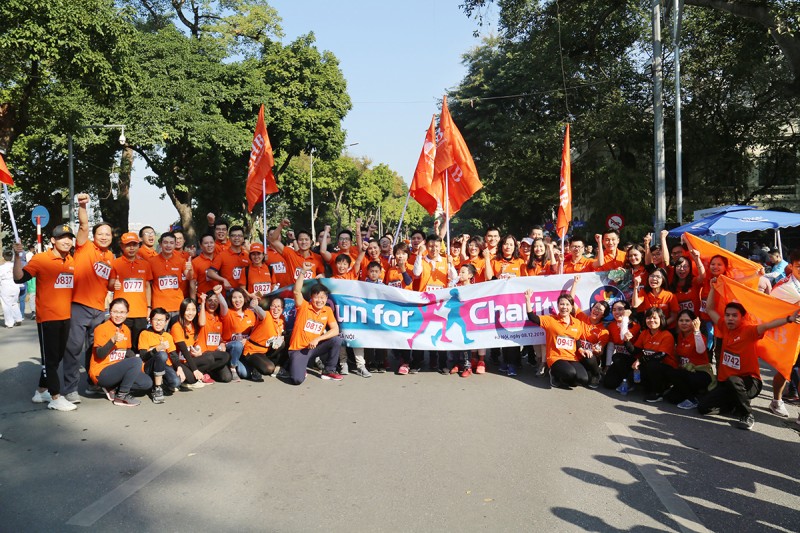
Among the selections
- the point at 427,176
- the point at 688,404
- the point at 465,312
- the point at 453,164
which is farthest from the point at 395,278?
the point at 688,404

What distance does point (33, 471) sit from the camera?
4.65 metres

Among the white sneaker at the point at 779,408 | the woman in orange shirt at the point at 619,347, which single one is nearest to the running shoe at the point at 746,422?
the white sneaker at the point at 779,408

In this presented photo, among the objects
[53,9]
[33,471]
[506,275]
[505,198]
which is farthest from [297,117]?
[33,471]

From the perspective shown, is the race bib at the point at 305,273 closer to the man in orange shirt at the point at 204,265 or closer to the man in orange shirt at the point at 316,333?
the man in orange shirt at the point at 316,333

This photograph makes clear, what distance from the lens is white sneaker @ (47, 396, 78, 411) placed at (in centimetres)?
633

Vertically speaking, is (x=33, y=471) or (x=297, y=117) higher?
(x=297, y=117)

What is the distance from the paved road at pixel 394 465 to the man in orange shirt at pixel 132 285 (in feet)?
3.27

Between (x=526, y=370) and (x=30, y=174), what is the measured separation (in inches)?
1068

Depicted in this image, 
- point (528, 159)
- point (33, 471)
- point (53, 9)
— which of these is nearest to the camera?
point (33, 471)

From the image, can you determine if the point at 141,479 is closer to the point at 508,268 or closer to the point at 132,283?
the point at 132,283

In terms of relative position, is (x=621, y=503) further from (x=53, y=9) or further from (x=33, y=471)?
(x=53, y=9)

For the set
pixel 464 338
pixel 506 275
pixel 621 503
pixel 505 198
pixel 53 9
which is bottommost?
pixel 621 503

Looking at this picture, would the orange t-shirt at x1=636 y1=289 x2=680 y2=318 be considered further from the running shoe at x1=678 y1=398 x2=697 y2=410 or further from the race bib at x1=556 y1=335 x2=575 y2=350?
the running shoe at x1=678 y1=398 x2=697 y2=410

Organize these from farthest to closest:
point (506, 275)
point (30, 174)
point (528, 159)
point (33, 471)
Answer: point (528, 159)
point (30, 174)
point (506, 275)
point (33, 471)
